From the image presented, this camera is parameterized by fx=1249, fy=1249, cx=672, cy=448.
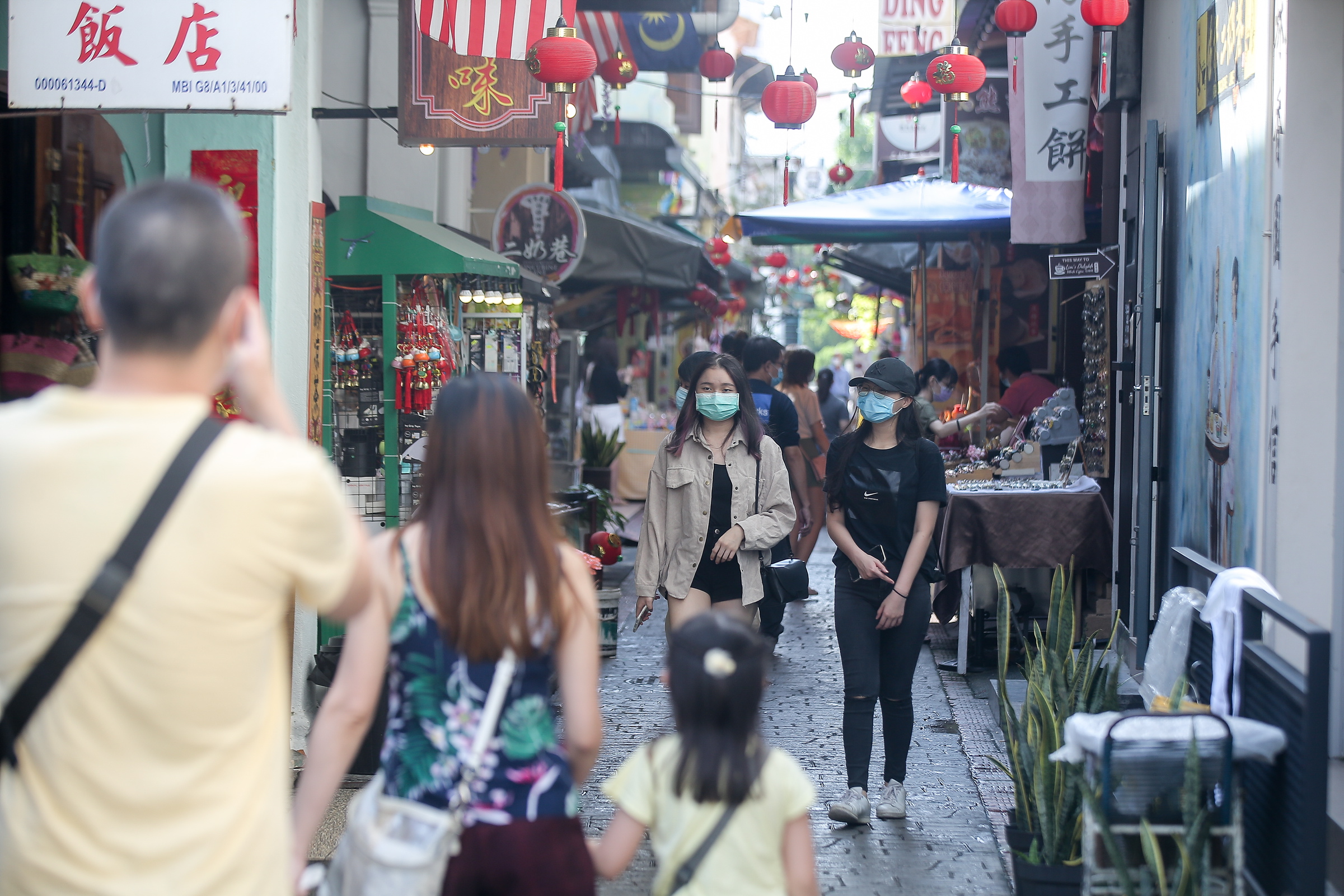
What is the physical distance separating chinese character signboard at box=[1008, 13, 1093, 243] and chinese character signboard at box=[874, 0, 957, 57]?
2287 millimetres

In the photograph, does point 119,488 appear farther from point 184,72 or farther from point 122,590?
point 184,72

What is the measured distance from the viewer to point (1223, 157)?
623cm

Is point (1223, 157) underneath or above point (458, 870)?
above

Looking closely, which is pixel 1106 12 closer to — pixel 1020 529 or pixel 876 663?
pixel 1020 529

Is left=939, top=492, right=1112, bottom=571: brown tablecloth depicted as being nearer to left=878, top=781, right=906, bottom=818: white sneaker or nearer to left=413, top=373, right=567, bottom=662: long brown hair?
left=878, top=781, right=906, bottom=818: white sneaker

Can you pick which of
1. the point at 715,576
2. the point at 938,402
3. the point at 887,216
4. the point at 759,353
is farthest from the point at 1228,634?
the point at 938,402

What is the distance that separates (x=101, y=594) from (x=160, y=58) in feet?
11.7

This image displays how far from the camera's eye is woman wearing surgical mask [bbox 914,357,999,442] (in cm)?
1081

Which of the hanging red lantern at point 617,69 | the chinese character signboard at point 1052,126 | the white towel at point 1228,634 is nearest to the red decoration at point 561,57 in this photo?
the chinese character signboard at point 1052,126

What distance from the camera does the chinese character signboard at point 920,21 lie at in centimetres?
1118

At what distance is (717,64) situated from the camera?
12.7 m

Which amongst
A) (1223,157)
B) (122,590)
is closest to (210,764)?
(122,590)

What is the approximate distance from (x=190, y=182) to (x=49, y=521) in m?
0.58

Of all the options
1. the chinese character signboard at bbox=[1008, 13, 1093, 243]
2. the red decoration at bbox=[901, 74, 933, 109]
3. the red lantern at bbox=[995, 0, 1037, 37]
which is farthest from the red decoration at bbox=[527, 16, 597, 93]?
the red decoration at bbox=[901, 74, 933, 109]
